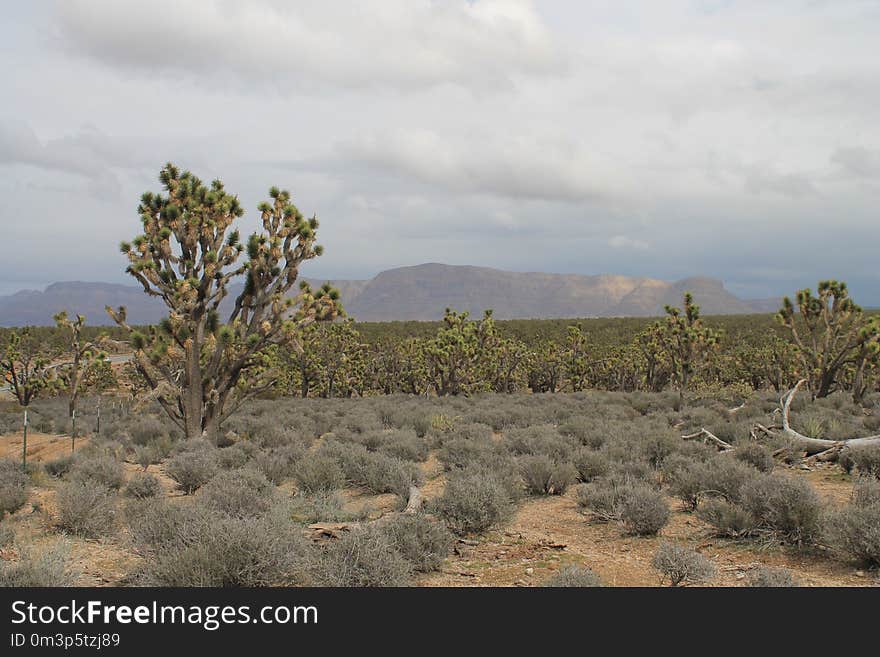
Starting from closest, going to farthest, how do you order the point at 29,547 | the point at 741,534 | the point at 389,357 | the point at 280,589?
1. the point at 280,589
2. the point at 29,547
3. the point at 741,534
4. the point at 389,357

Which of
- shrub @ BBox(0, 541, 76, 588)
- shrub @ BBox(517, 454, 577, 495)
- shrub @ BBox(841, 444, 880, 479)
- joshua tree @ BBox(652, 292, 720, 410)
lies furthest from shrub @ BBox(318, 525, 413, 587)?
joshua tree @ BBox(652, 292, 720, 410)

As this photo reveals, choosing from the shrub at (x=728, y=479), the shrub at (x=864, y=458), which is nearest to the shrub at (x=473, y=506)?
the shrub at (x=728, y=479)

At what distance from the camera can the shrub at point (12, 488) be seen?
8648 millimetres

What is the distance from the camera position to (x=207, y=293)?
14.5 meters

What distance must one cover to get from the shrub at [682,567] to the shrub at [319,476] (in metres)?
5.63

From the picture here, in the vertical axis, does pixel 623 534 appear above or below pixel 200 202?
below

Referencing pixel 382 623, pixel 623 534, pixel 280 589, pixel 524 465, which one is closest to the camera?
pixel 382 623

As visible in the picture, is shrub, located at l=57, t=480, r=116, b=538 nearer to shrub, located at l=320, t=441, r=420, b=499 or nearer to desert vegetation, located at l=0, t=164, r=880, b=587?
desert vegetation, located at l=0, t=164, r=880, b=587

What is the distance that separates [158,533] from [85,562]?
3.56ft

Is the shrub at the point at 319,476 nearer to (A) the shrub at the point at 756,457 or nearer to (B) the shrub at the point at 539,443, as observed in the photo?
(B) the shrub at the point at 539,443

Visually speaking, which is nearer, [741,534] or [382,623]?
[382,623]

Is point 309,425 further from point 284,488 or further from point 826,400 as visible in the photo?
point 826,400

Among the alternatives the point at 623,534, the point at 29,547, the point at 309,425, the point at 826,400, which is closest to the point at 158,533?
the point at 29,547

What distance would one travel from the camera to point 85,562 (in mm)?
6371
